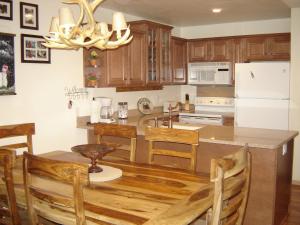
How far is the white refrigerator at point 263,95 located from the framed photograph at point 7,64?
10.3 ft

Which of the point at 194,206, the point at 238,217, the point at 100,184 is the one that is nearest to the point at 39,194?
the point at 100,184

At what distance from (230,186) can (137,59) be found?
3.19 m

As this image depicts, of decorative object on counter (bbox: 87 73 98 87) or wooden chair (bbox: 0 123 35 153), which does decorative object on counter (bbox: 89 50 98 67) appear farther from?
wooden chair (bbox: 0 123 35 153)

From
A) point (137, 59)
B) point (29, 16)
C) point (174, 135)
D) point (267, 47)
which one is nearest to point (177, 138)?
point (174, 135)

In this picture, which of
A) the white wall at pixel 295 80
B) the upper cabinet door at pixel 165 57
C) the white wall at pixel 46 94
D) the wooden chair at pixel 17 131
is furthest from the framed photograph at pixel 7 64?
the white wall at pixel 295 80

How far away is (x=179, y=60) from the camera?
5.86m

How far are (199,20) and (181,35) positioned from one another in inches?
29.8

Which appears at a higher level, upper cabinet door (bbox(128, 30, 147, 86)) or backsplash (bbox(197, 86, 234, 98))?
upper cabinet door (bbox(128, 30, 147, 86))

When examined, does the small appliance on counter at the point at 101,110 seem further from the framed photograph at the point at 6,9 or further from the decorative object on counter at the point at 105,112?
the framed photograph at the point at 6,9

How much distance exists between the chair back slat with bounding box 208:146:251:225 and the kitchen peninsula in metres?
1.08

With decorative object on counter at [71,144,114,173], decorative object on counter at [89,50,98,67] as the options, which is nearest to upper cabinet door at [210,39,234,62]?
decorative object on counter at [89,50,98,67]

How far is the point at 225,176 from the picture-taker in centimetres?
169

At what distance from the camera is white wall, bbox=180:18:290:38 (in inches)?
215

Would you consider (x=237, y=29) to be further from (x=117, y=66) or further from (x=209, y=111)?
(x=117, y=66)
